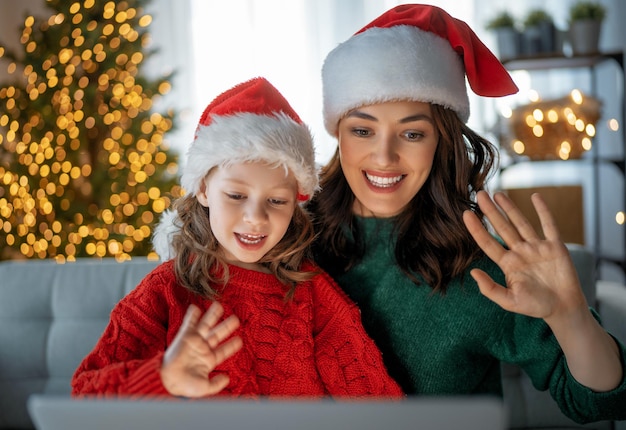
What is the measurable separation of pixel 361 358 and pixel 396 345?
13cm

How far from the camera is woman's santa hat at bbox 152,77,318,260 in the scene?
125cm

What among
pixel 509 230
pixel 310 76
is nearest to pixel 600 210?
pixel 310 76

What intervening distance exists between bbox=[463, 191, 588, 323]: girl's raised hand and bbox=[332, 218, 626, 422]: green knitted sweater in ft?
0.64

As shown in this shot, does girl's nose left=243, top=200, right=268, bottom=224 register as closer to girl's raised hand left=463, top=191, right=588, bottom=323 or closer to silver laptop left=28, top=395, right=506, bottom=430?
girl's raised hand left=463, top=191, right=588, bottom=323

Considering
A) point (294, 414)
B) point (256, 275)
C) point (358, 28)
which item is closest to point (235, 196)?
point (256, 275)

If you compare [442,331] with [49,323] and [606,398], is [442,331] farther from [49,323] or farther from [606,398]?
[49,323]

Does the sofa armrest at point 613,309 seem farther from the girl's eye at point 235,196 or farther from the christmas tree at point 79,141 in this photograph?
the christmas tree at point 79,141

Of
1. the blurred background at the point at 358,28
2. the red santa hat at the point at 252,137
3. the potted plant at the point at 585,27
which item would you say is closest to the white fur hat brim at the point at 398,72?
the red santa hat at the point at 252,137

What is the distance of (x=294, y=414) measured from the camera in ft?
1.92

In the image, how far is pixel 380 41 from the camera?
4.69ft

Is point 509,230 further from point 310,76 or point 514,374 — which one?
point 310,76

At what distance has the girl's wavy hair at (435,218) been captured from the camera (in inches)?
56.0

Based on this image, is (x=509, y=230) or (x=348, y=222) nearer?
(x=509, y=230)

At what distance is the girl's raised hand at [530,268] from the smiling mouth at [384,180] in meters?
0.26
